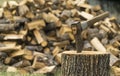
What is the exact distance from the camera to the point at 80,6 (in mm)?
10266

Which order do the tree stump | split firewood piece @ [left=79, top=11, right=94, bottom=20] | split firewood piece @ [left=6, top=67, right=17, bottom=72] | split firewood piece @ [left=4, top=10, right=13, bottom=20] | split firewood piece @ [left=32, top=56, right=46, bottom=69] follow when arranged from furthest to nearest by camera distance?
split firewood piece @ [left=79, top=11, right=94, bottom=20] → split firewood piece @ [left=4, top=10, right=13, bottom=20] → split firewood piece @ [left=32, top=56, right=46, bottom=69] → split firewood piece @ [left=6, top=67, right=17, bottom=72] → the tree stump

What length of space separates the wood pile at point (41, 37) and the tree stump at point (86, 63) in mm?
2444

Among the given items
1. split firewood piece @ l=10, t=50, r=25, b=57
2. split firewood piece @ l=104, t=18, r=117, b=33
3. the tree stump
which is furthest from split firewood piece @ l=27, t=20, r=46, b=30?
the tree stump

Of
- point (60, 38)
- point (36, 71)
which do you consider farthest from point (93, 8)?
point (36, 71)

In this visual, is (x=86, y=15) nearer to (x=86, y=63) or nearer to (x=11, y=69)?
(x=11, y=69)

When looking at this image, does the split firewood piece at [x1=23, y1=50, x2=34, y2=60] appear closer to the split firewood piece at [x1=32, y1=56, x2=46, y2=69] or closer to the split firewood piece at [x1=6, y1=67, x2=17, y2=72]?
the split firewood piece at [x1=32, y1=56, x2=46, y2=69]

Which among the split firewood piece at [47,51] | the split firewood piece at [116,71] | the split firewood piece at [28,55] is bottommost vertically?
the split firewood piece at [116,71]

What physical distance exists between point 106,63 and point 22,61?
316cm

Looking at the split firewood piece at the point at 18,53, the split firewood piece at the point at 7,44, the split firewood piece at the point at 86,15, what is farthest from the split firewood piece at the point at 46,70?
the split firewood piece at the point at 86,15

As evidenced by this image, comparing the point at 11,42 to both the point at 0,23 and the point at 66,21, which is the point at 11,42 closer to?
the point at 0,23

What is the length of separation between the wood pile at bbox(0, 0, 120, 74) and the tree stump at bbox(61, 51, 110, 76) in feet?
8.02

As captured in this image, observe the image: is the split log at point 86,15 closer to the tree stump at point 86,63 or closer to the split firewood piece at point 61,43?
the split firewood piece at point 61,43

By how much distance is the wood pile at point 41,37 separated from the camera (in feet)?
24.9

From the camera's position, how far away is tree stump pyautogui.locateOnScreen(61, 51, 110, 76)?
456 cm
